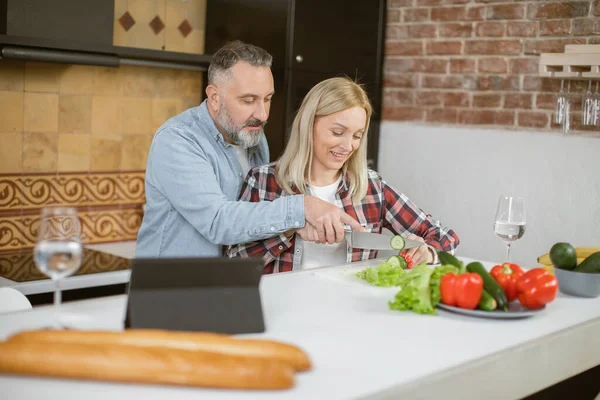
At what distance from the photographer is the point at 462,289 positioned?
1720 millimetres

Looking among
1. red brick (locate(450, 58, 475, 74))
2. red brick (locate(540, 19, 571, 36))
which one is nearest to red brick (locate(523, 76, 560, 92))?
red brick (locate(540, 19, 571, 36))

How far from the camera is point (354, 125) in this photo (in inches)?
105

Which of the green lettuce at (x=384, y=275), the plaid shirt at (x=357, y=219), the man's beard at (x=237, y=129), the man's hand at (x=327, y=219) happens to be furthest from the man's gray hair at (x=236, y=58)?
the green lettuce at (x=384, y=275)

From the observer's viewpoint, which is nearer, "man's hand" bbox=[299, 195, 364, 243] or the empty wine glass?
"man's hand" bbox=[299, 195, 364, 243]

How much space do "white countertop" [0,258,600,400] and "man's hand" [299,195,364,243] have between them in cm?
28

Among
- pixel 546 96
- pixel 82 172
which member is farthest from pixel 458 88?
pixel 82 172

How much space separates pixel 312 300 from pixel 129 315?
0.57 m

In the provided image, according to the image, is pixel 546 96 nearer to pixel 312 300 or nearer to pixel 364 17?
pixel 364 17

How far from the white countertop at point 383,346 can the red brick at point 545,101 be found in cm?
189

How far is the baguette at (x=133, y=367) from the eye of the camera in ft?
3.84

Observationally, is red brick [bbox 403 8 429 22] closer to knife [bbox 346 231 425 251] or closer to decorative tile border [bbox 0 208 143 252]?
decorative tile border [bbox 0 208 143 252]

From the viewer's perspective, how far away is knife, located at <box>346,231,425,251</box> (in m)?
2.28

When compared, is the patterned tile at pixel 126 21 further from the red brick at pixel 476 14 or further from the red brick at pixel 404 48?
the red brick at pixel 476 14

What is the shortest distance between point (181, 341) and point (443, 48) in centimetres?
322
